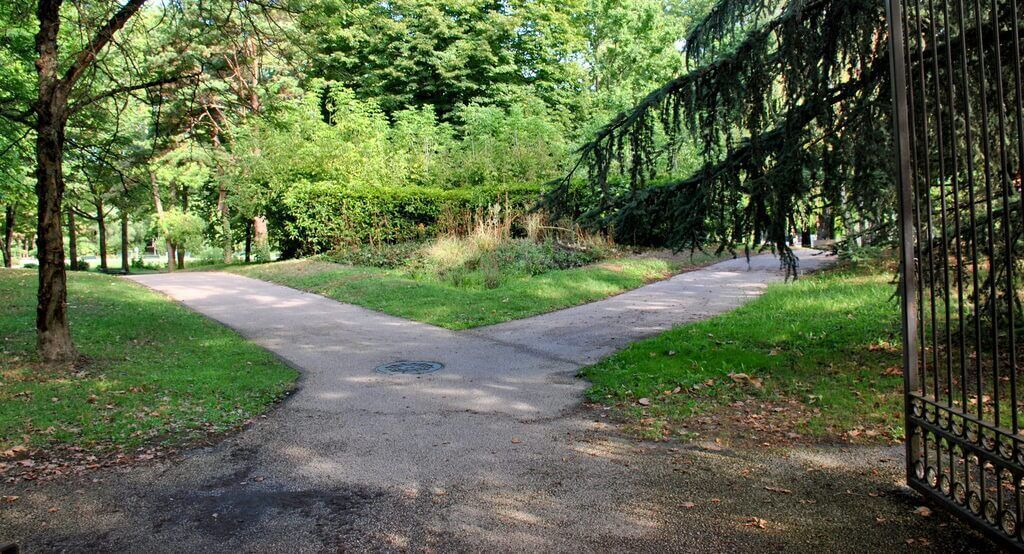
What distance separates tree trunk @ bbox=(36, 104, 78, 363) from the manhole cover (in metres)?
3.64

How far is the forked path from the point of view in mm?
3584

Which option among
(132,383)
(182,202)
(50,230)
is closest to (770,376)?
(132,383)

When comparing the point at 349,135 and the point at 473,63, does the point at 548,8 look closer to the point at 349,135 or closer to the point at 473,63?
the point at 473,63

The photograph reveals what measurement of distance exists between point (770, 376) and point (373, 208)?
15.6 m


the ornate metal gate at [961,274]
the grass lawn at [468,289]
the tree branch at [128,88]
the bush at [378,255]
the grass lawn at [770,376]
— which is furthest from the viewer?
the bush at [378,255]

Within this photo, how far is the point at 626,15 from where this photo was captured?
30.9 metres

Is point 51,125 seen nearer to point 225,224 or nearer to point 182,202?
point 225,224

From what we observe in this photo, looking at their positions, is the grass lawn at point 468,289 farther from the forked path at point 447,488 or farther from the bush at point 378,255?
the forked path at point 447,488

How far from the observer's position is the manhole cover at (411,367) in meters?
8.08

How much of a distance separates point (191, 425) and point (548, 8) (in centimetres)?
3215

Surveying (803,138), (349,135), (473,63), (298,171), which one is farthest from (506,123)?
(803,138)

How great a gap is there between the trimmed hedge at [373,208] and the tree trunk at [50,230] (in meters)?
12.4

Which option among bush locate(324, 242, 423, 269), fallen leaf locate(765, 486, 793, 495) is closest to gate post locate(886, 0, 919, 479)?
fallen leaf locate(765, 486, 793, 495)

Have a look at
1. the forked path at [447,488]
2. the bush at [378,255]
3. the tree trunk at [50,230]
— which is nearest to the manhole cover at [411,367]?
the forked path at [447,488]
